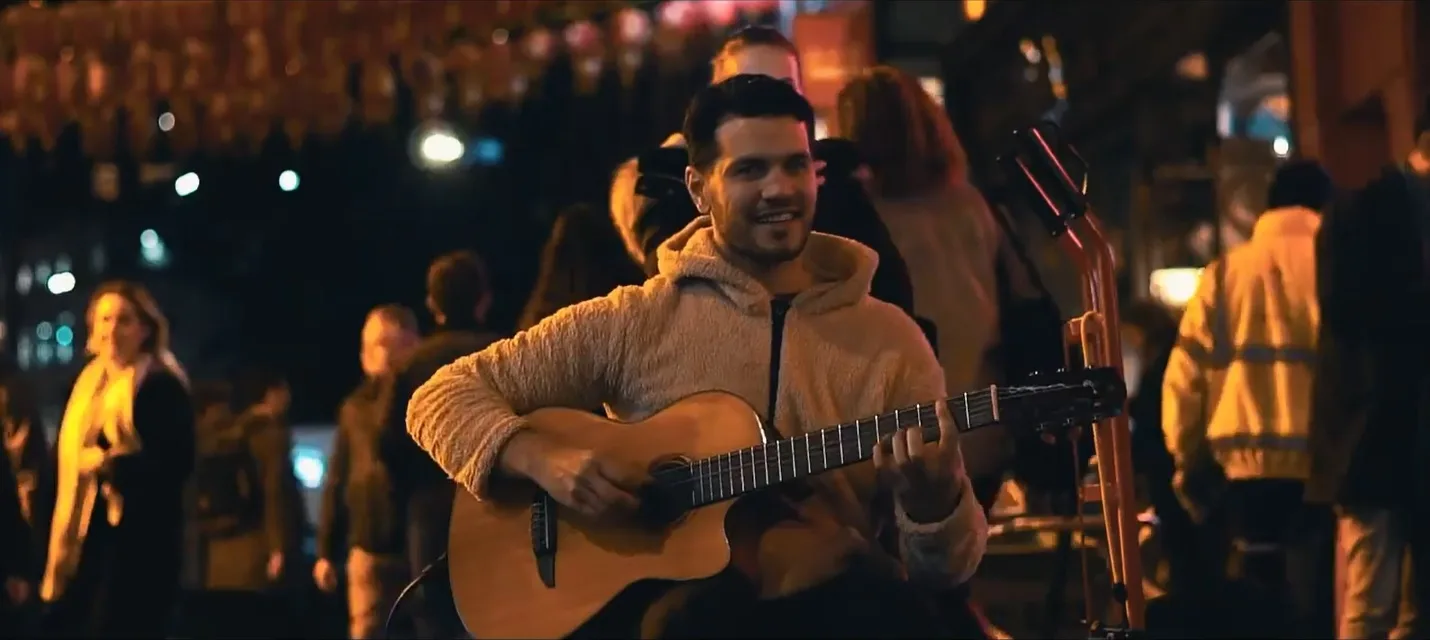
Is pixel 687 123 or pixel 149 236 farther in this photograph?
pixel 149 236

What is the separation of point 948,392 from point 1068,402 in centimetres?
125

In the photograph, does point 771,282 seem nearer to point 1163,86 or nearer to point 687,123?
point 687,123

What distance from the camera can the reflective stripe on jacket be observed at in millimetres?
5422

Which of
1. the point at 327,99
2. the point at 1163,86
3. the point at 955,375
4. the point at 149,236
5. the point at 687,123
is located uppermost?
the point at 149,236

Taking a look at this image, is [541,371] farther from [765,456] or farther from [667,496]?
[765,456]

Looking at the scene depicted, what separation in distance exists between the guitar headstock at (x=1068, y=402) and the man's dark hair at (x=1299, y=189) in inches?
116

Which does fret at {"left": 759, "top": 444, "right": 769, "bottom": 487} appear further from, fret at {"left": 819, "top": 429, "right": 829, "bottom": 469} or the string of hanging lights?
the string of hanging lights

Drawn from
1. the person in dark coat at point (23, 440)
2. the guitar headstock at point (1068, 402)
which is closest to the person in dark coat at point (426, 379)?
the person in dark coat at point (23, 440)

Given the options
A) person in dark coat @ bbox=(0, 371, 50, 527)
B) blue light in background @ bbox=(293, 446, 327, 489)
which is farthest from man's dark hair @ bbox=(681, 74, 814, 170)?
blue light in background @ bbox=(293, 446, 327, 489)

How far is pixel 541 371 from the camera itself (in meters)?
3.34

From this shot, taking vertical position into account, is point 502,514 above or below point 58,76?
below

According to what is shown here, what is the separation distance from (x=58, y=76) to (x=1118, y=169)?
6.44 meters

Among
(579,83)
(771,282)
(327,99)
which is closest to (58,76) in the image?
(327,99)

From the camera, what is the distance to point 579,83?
8391 mm
